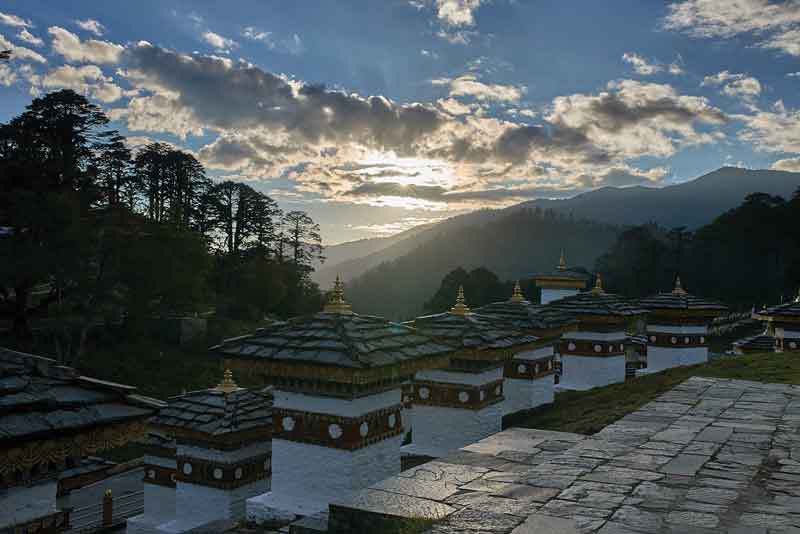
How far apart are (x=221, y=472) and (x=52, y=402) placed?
16.1 ft

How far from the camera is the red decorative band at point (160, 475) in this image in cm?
953

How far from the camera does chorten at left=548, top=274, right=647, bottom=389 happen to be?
530 inches

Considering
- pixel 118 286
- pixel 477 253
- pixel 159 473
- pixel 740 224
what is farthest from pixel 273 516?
pixel 477 253

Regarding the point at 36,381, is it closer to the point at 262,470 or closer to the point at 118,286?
the point at 262,470

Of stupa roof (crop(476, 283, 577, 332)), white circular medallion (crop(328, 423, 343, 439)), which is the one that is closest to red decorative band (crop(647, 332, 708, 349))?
stupa roof (crop(476, 283, 577, 332))

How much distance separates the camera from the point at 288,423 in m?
7.23

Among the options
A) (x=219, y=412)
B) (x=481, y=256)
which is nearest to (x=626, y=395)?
(x=219, y=412)

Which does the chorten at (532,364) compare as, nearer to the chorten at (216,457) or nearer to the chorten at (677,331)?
the chorten at (216,457)

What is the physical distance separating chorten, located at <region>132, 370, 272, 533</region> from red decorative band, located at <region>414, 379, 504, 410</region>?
7.30 feet

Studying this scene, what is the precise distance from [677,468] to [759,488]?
2.16 ft

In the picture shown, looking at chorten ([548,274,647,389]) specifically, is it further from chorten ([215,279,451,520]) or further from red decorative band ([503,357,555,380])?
chorten ([215,279,451,520])

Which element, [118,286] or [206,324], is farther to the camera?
[206,324]

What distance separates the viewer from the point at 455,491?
5375mm

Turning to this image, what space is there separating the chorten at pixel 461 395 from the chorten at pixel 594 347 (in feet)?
15.3
